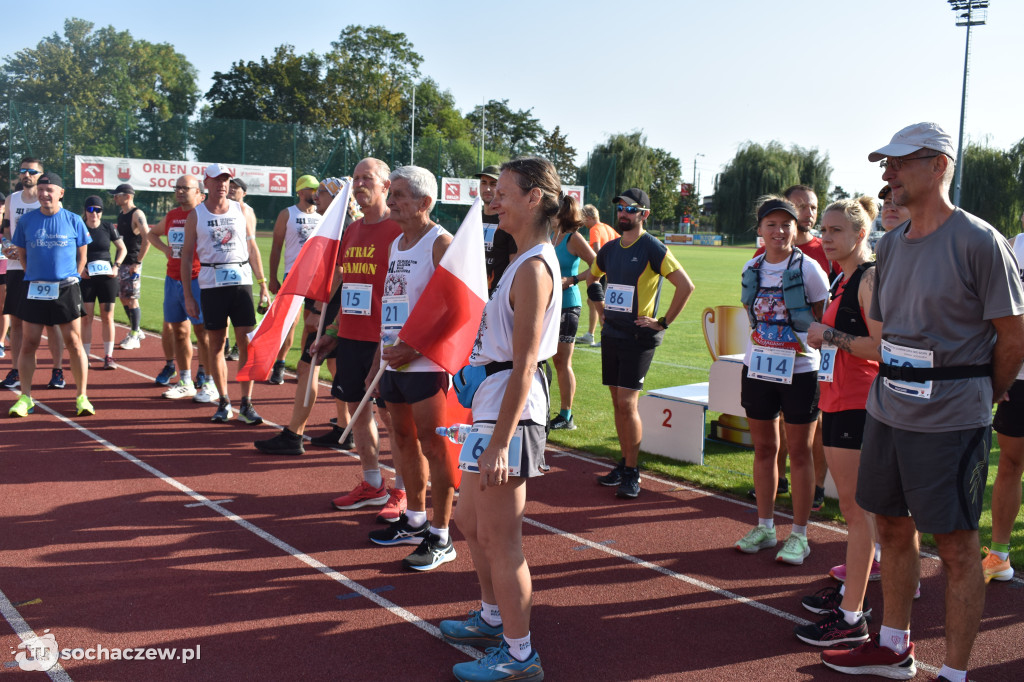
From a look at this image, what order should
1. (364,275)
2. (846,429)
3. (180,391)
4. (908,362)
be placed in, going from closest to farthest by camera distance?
(908,362) < (846,429) < (364,275) < (180,391)

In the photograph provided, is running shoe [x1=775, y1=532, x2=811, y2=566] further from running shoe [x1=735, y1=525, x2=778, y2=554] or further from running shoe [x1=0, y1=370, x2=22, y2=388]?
running shoe [x1=0, y1=370, x2=22, y2=388]

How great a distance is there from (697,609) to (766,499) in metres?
1.10

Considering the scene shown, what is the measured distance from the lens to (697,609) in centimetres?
440

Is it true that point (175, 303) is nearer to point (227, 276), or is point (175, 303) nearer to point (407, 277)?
point (227, 276)

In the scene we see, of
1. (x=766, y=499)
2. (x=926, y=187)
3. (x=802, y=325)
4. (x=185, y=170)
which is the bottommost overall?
(x=766, y=499)

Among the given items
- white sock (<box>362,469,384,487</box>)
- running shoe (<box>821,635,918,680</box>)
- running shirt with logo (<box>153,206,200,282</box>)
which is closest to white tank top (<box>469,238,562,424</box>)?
running shoe (<box>821,635,918,680</box>)

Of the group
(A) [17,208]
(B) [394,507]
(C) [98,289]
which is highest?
(A) [17,208]

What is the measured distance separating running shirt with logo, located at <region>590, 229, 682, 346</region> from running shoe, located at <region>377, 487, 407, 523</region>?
6.67 feet

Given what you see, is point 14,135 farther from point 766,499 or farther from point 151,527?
point 766,499

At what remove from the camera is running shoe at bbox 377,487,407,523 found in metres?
5.64

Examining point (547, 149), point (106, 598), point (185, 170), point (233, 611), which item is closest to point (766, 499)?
point (233, 611)

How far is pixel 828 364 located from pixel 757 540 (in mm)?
1409

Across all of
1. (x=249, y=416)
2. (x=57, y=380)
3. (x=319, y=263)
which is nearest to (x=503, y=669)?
(x=319, y=263)

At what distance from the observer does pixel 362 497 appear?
5.97m
